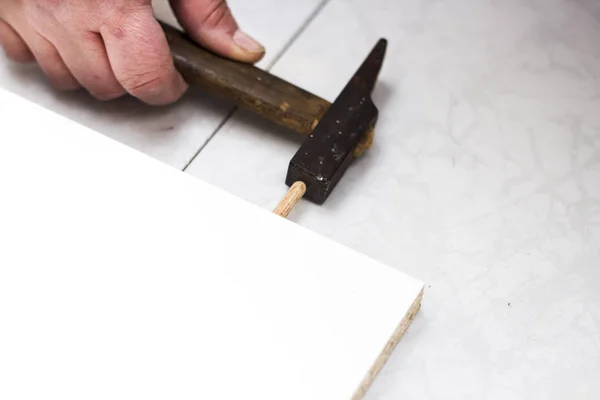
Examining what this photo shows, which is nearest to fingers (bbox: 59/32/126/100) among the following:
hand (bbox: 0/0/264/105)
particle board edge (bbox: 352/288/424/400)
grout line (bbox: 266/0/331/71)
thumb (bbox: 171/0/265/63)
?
hand (bbox: 0/0/264/105)

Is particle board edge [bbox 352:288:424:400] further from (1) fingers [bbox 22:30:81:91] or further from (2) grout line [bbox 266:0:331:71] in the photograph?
(1) fingers [bbox 22:30:81:91]

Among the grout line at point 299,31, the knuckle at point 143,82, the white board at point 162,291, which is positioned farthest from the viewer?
the grout line at point 299,31

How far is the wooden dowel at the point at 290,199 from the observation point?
956 millimetres

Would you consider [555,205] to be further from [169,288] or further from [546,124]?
[169,288]

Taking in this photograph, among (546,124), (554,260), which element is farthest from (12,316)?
(546,124)

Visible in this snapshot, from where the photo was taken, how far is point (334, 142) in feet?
3.29

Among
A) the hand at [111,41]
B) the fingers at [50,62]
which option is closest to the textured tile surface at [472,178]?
the hand at [111,41]

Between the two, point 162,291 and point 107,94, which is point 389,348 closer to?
point 162,291

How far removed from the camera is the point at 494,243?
1.01 meters

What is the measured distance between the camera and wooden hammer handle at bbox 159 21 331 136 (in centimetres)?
104

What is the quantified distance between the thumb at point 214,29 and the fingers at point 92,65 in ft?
0.42

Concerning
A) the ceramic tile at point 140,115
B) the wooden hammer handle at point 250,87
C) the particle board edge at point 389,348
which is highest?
the wooden hammer handle at point 250,87

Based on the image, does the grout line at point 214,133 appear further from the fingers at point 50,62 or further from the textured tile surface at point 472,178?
the fingers at point 50,62

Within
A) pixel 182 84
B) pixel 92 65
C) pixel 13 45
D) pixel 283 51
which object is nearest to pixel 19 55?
pixel 13 45
